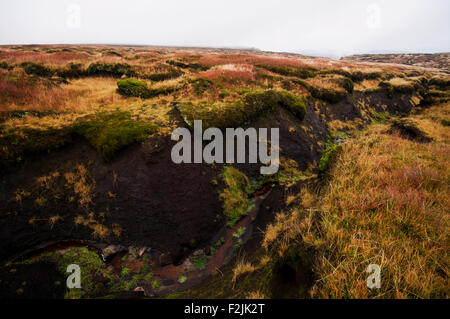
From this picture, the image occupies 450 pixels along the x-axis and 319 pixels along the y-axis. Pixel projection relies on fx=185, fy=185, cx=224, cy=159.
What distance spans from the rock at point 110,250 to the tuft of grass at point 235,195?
3635 millimetres

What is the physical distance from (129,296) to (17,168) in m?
5.89

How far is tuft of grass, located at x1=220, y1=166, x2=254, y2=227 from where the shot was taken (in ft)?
23.1

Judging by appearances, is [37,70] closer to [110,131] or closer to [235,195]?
[110,131]

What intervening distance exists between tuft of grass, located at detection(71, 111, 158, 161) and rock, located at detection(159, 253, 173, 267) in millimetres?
4131

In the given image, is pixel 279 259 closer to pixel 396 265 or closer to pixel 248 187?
pixel 396 265

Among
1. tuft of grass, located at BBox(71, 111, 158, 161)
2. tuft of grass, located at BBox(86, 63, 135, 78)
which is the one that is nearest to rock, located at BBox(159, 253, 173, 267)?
tuft of grass, located at BBox(71, 111, 158, 161)

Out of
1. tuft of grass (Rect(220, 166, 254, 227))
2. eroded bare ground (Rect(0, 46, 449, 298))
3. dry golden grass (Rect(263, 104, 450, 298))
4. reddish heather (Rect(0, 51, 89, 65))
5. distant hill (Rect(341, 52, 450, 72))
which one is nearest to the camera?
dry golden grass (Rect(263, 104, 450, 298))

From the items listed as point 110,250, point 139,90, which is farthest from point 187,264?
point 139,90

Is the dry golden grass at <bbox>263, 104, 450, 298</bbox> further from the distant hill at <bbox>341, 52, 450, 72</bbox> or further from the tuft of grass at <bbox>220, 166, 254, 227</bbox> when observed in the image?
the distant hill at <bbox>341, 52, 450, 72</bbox>

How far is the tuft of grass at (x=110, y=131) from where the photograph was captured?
7055mm

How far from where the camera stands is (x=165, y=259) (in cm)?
568

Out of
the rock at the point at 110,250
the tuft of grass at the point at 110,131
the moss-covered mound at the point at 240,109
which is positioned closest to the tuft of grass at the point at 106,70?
the tuft of grass at the point at 110,131

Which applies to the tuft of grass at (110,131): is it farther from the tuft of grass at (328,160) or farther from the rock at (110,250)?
the tuft of grass at (328,160)
